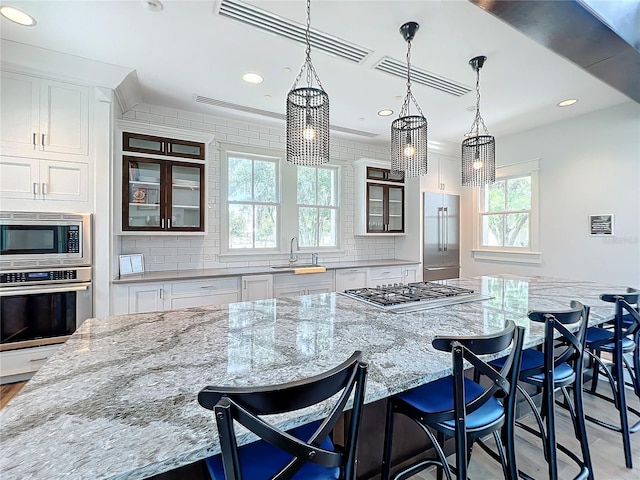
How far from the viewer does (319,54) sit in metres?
2.59

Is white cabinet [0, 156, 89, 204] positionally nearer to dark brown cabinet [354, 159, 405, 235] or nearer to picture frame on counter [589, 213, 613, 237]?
dark brown cabinet [354, 159, 405, 235]

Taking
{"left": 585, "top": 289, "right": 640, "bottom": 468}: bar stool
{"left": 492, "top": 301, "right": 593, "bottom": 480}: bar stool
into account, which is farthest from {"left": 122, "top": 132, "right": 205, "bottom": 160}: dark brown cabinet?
{"left": 585, "top": 289, "right": 640, "bottom": 468}: bar stool

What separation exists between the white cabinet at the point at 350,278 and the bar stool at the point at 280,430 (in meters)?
3.19

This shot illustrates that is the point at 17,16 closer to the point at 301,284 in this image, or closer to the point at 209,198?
the point at 209,198

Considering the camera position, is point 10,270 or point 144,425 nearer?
point 144,425

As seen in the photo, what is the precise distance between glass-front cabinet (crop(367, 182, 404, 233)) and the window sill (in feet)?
4.47

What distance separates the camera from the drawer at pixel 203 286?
3193 mm

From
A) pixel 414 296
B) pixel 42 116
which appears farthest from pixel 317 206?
pixel 42 116

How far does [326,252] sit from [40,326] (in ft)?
10.8

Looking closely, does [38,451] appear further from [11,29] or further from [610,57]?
[610,57]

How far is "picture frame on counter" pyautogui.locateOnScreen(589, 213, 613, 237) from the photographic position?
3.68m

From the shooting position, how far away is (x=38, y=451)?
67cm

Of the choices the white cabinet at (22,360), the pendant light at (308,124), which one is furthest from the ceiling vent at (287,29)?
the white cabinet at (22,360)

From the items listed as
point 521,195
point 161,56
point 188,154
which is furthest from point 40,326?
point 521,195
